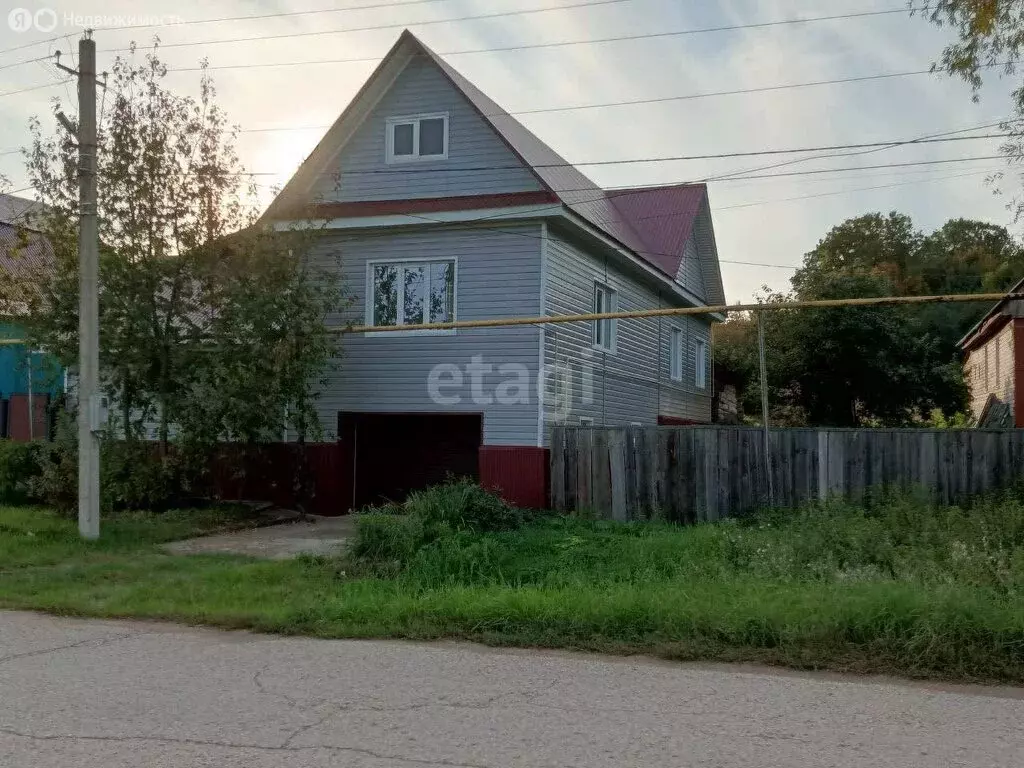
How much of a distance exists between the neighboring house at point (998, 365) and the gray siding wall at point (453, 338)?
785 centimetres

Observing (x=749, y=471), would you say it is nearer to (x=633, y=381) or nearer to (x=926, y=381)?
(x=633, y=381)

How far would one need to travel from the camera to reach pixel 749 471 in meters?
13.2

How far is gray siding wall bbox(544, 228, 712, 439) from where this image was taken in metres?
15.8

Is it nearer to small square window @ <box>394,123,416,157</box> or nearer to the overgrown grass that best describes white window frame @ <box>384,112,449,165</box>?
small square window @ <box>394,123,416,157</box>

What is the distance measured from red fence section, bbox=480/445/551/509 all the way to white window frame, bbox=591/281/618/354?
10.9 feet

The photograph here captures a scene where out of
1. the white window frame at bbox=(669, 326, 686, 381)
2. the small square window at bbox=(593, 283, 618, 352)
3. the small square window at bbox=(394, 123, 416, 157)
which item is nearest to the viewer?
the small square window at bbox=(394, 123, 416, 157)

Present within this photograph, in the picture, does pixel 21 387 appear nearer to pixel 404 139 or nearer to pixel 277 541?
pixel 404 139

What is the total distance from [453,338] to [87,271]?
18.6 feet

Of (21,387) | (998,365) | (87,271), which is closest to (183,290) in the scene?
(87,271)

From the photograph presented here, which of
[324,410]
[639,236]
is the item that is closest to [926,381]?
[639,236]

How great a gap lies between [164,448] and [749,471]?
29.9 ft

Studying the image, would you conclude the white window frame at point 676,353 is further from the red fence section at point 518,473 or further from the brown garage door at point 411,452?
the red fence section at point 518,473

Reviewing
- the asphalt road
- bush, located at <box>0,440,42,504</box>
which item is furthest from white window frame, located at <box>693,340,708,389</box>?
the asphalt road

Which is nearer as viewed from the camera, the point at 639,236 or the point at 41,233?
the point at 41,233
